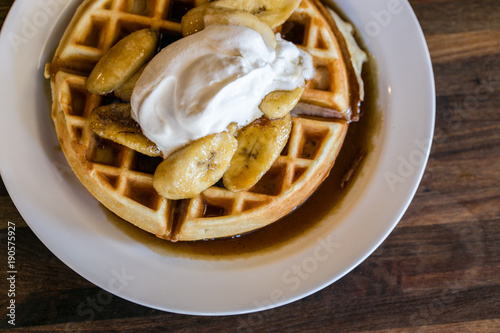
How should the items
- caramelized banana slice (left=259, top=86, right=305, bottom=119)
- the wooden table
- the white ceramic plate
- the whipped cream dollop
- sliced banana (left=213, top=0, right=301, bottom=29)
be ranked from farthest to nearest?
1. the wooden table
2. the white ceramic plate
3. sliced banana (left=213, top=0, right=301, bottom=29)
4. caramelized banana slice (left=259, top=86, right=305, bottom=119)
5. the whipped cream dollop

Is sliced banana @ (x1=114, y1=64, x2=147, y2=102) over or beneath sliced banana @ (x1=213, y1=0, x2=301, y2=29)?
beneath

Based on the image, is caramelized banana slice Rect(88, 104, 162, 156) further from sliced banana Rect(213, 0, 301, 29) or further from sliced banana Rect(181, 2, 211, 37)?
sliced banana Rect(213, 0, 301, 29)

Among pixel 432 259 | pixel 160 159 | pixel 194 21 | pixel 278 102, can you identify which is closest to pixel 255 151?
pixel 278 102

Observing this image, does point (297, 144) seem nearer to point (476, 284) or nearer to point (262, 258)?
point (262, 258)

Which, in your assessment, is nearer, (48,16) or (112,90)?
(112,90)

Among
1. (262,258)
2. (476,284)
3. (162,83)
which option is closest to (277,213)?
(262,258)

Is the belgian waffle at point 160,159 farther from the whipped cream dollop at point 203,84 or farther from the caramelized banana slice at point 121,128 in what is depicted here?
the whipped cream dollop at point 203,84

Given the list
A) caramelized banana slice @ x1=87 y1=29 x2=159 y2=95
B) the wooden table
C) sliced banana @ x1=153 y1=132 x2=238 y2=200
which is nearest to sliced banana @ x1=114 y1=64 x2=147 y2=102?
caramelized banana slice @ x1=87 y1=29 x2=159 y2=95

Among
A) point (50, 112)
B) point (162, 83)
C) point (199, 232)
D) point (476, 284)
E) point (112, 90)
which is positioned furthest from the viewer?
point (476, 284)
